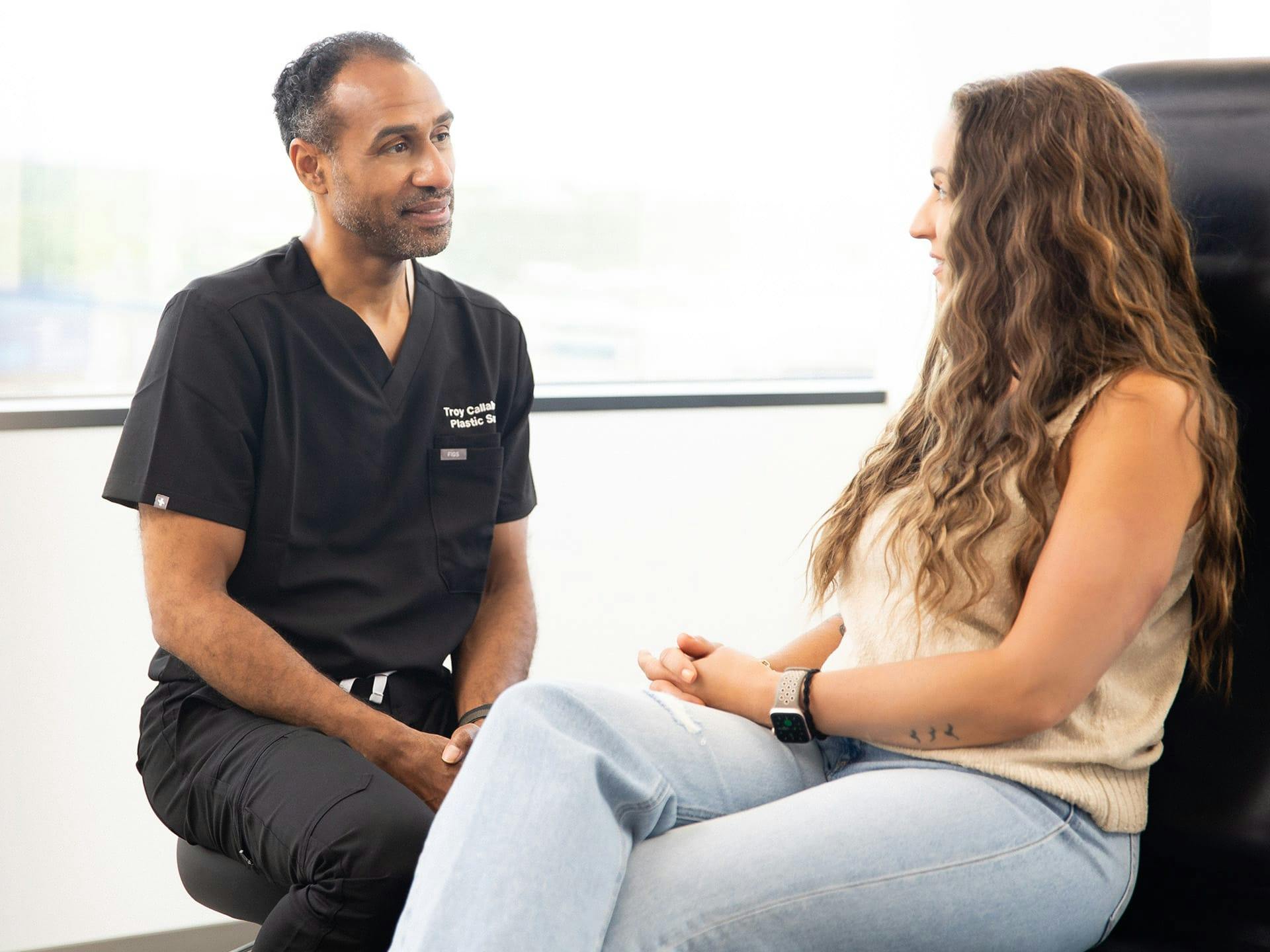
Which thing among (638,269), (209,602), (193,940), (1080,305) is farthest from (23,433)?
(1080,305)

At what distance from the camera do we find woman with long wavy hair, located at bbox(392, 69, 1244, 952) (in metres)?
0.98

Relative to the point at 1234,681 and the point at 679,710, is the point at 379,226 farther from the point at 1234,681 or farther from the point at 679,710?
the point at 1234,681

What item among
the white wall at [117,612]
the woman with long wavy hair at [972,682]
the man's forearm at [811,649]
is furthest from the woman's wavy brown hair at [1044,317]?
the white wall at [117,612]

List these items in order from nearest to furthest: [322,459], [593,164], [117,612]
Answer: [322,459], [117,612], [593,164]

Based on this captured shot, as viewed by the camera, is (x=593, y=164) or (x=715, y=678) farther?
(x=593, y=164)

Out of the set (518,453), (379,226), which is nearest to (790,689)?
(518,453)

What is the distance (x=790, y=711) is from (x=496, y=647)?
1.82 ft

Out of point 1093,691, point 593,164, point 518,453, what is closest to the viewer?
point 1093,691

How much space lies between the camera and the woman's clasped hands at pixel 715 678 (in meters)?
1.23

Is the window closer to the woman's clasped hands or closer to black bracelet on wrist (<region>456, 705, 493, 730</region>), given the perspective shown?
black bracelet on wrist (<region>456, 705, 493, 730</region>)

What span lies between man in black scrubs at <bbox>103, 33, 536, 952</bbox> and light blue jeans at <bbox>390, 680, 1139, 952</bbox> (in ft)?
0.94

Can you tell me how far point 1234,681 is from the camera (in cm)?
125

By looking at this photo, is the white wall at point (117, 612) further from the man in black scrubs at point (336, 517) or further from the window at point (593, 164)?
the man in black scrubs at point (336, 517)

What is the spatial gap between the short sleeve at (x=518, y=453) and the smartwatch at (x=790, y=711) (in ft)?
1.98
